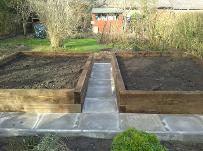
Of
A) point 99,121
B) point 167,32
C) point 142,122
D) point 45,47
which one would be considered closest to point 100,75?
point 99,121

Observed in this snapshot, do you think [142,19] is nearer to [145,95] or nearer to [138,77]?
[138,77]

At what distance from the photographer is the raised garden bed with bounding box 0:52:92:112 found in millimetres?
6012

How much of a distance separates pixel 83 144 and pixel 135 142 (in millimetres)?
1757

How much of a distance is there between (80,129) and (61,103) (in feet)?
3.19

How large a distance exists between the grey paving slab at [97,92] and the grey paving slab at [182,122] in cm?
182

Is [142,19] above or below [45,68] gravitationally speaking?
above

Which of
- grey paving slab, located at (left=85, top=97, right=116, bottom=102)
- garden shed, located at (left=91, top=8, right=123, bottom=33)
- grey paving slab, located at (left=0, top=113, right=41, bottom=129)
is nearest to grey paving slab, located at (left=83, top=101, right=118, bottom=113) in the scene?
grey paving slab, located at (left=85, top=97, right=116, bottom=102)

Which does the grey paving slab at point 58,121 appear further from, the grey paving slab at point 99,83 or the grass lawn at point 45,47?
the grass lawn at point 45,47

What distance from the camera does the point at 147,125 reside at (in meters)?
5.45

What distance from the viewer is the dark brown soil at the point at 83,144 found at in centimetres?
462

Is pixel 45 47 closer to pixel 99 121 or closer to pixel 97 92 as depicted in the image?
pixel 97 92

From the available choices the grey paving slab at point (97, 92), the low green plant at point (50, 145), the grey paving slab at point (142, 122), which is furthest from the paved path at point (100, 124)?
the grey paving slab at point (97, 92)

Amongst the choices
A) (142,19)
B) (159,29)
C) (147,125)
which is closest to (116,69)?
(147,125)

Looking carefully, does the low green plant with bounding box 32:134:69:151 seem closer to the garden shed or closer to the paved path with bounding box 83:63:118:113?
the paved path with bounding box 83:63:118:113
